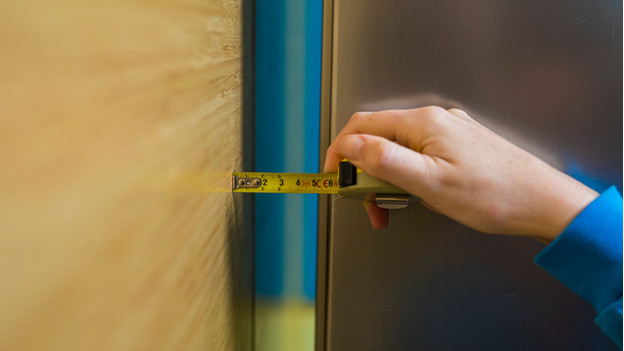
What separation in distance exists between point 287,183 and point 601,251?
1.49 feet

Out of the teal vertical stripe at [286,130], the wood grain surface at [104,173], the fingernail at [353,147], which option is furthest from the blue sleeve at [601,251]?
the teal vertical stripe at [286,130]

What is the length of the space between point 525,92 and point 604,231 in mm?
255

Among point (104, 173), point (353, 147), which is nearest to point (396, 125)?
point (353, 147)

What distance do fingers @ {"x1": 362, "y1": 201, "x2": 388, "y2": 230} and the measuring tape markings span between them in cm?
6

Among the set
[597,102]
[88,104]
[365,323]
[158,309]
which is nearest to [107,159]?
[88,104]

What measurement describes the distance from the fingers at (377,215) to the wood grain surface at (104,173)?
0.26 metres

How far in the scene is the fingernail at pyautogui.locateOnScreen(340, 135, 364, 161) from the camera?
0.57 m

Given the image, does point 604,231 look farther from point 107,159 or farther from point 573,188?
point 107,159

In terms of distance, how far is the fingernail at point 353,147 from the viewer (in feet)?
1.88

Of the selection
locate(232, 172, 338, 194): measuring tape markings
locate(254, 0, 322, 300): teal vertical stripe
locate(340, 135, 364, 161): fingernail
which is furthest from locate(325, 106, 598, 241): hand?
locate(254, 0, 322, 300): teal vertical stripe

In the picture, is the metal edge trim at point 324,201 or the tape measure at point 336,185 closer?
the tape measure at point 336,185

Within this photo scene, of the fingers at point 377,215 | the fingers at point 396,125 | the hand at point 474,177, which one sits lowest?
the fingers at point 377,215

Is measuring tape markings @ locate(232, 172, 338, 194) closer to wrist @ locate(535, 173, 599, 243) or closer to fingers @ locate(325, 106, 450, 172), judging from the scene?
fingers @ locate(325, 106, 450, 172)

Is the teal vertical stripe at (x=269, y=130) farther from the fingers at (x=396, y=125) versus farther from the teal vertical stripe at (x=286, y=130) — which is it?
the fingers at (x=396, y=125)
